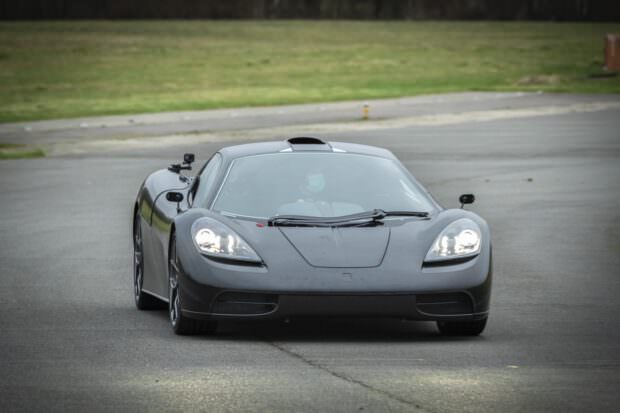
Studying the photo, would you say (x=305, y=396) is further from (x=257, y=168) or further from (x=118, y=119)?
(x=118, y=119)

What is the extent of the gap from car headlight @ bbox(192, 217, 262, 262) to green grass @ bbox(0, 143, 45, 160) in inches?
676

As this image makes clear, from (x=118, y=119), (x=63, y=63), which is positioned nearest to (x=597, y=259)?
(x=118, y=119)

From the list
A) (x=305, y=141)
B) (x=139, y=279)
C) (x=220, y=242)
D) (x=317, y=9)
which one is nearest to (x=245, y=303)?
(x=220, y=242)

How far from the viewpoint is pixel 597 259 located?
13.3 m

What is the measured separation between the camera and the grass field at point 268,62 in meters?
48.7

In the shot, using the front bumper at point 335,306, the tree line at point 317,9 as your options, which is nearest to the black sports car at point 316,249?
the front bumper at point 335,306

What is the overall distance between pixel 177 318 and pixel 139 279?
1.68 metres

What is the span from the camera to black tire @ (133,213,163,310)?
10.5 metres

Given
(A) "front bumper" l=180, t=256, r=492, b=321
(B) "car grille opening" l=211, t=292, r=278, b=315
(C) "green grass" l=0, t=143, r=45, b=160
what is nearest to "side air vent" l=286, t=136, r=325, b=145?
(A) "front bumper" l=180, t=256, r=492, b=321

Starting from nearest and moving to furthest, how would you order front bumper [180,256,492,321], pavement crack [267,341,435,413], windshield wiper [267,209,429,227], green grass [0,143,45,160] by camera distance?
pavement crack [267,341,435,413], front bumper [180,256,492,321], windshield wiper [267,209,429,227], green grass [0,143,45,160]

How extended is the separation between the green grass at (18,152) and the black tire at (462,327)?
17.5 metres

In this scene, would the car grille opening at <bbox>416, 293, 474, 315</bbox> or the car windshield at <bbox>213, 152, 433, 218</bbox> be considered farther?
the car windshield at <bbox>213, 152, 433, 218</bbox>

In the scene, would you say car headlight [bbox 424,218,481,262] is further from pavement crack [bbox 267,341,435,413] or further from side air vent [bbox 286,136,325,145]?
side air vent [bbox 286,136,325,145]

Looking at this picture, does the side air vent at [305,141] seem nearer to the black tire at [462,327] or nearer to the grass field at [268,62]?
the black tire at [462,327]
